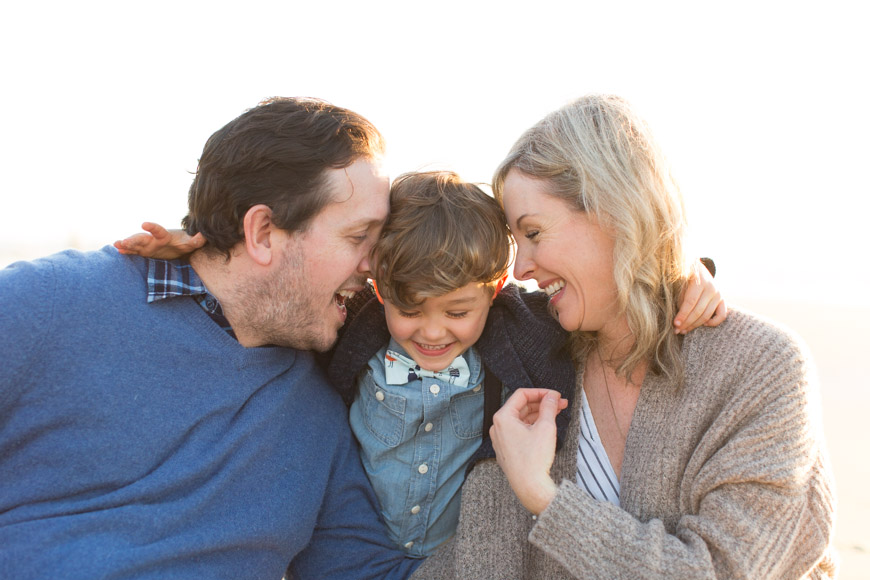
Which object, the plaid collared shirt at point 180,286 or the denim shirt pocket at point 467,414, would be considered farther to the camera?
the denim shirt pocket at point 467,414

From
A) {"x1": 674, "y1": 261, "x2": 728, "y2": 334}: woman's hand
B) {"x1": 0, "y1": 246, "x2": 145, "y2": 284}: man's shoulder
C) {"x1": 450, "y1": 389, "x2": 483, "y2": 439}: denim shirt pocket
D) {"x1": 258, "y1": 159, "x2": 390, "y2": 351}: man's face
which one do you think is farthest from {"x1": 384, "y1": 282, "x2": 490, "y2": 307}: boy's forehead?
{"x1": 0, "y1": 246, "x2": 145, "y2": 284}: man's shoulder

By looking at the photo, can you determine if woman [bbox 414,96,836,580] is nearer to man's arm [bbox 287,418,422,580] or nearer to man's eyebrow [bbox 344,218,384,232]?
man's arm [bbox 287,418,422,580]

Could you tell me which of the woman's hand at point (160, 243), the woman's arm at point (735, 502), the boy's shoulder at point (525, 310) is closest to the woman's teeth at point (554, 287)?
the boy's shoulder at point (525, 310)

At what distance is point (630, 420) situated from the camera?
2439 mm

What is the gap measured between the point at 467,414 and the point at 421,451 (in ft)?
0.75

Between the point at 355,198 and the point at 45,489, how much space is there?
4.47ft

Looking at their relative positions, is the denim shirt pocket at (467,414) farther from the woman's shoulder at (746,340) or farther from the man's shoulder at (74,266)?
the man's shoulder at (74,266)

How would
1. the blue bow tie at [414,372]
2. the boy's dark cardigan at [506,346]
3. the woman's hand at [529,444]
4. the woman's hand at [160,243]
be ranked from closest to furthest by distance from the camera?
the woman's hand at [529,444], the woman's hand at [160,243], the boy's dark cardigan at [506,346], the blue bow tie at [414,372]

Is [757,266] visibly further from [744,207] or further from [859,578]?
[859,578]

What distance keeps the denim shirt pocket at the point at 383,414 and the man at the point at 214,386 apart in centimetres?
12

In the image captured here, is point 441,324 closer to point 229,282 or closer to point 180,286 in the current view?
point 229,282

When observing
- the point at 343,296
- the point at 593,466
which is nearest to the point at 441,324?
the point at 343,296

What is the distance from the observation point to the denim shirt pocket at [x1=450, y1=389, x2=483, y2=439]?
2680 mm

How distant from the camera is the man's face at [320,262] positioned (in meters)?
2.50
